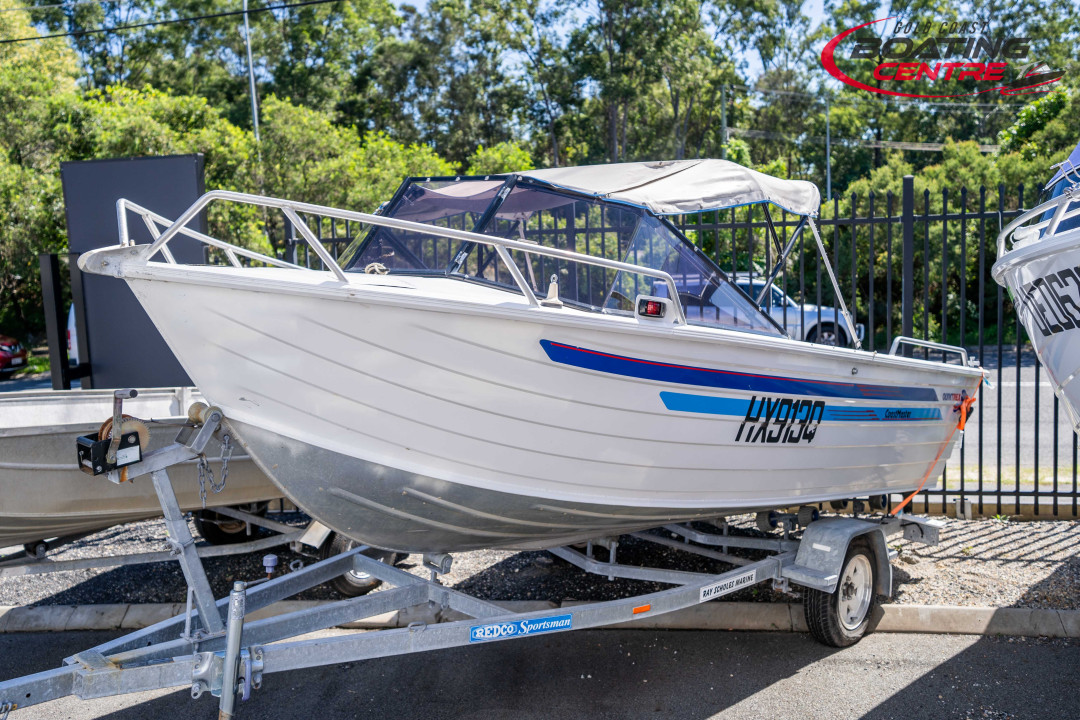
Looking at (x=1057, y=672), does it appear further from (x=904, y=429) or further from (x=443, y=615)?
(x=443, y=615)

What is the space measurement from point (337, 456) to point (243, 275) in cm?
81

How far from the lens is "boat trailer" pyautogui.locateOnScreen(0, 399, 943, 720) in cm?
317

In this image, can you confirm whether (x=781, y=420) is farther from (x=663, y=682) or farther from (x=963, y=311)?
(x=963, y=311)

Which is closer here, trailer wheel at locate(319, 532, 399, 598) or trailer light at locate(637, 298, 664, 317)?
trailer light at locate(637, 298, 664, 317)

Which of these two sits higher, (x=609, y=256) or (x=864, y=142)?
(x=864, y=142)

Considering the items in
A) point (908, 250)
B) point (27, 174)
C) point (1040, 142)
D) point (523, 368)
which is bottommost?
point (523, 368)

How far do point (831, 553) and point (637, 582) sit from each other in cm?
142

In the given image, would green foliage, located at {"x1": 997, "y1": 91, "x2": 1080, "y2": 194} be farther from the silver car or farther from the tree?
the tree

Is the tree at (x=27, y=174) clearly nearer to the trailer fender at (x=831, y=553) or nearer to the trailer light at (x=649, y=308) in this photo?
the trailer light at (x=649, y=308)

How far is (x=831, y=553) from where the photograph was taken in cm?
440

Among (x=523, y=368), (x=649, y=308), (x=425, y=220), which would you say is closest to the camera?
(x=523, y=368)

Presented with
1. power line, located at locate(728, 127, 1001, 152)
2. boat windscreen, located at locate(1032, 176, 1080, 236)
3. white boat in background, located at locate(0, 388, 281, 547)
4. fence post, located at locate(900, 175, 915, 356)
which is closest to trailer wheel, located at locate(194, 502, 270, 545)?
white boat in background, located at locate(0, 388, 281, 547)

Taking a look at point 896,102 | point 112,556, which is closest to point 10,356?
point 112,556

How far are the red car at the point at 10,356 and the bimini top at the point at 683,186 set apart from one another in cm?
1667
